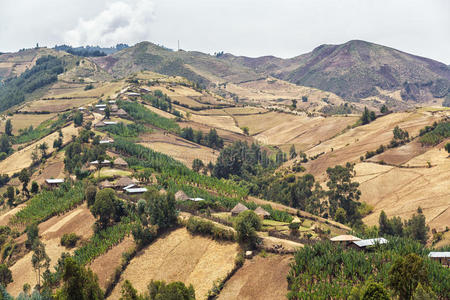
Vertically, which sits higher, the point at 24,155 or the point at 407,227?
the point at 24,155

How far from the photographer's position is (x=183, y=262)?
7394 cm

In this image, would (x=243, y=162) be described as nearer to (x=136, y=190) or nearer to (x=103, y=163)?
(x=103, y=163)

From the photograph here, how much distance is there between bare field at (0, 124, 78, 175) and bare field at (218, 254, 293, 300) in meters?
109

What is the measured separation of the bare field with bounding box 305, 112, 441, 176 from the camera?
15600 centimetres

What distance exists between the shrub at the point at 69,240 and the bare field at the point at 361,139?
283ft

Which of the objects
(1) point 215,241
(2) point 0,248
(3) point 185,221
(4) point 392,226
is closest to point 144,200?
(3) point 185,221

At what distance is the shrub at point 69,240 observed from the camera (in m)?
86.6

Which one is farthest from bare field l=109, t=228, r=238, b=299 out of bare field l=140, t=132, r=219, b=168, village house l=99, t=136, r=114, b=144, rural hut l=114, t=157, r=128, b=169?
bare field l=140, t=132, r=219, b=168

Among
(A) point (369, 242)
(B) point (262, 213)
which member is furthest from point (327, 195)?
(A) point (369, 242)

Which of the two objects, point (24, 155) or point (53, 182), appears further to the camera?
point (24, 155)

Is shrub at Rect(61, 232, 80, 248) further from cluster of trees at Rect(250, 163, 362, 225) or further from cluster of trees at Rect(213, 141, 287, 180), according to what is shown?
cluster of trees at Rect(213, 141, 287, 180)

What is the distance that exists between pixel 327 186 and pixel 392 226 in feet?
113

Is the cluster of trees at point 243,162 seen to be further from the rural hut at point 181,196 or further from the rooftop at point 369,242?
the rooftop at point 369,242

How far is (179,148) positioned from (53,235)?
88.3 m
